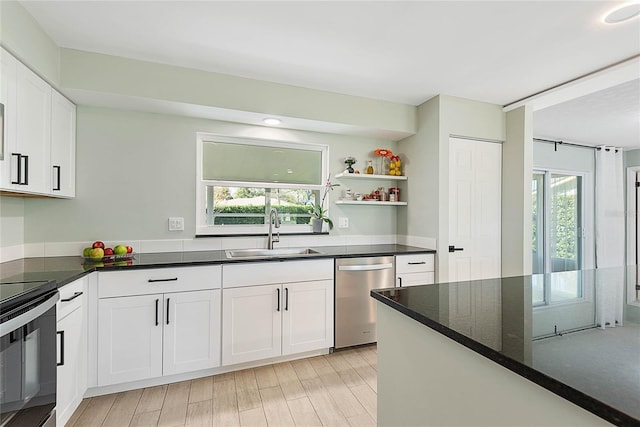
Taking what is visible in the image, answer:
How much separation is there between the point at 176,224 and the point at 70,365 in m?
1.30

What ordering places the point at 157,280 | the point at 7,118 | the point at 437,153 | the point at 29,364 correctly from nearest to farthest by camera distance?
1. the point at 29,364
2. the point at 7,118
3. the point at 157,280
4. the point at 437,153

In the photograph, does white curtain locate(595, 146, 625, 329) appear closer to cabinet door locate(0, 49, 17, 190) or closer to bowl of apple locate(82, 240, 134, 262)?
bowl of apple locate(82, 240, 134, 262)

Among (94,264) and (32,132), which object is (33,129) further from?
(94,264)

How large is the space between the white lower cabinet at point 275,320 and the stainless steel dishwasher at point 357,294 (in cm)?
10

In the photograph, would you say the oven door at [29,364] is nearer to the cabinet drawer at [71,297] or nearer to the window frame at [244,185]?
the cabinet drawer at [71,297]

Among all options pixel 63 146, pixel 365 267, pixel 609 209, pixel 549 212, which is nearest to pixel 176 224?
pixel 63 146

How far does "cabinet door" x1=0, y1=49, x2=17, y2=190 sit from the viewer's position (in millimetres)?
1713

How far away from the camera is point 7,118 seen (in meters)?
1.76

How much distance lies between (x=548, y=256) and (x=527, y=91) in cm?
287

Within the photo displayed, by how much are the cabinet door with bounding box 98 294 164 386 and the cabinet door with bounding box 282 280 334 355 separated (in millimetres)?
944

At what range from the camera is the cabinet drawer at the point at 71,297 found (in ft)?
5.65

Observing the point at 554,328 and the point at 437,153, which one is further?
the point at 437,153

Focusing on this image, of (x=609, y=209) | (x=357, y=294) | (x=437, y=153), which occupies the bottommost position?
(x=357, y=294)

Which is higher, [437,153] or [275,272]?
[437,153]
